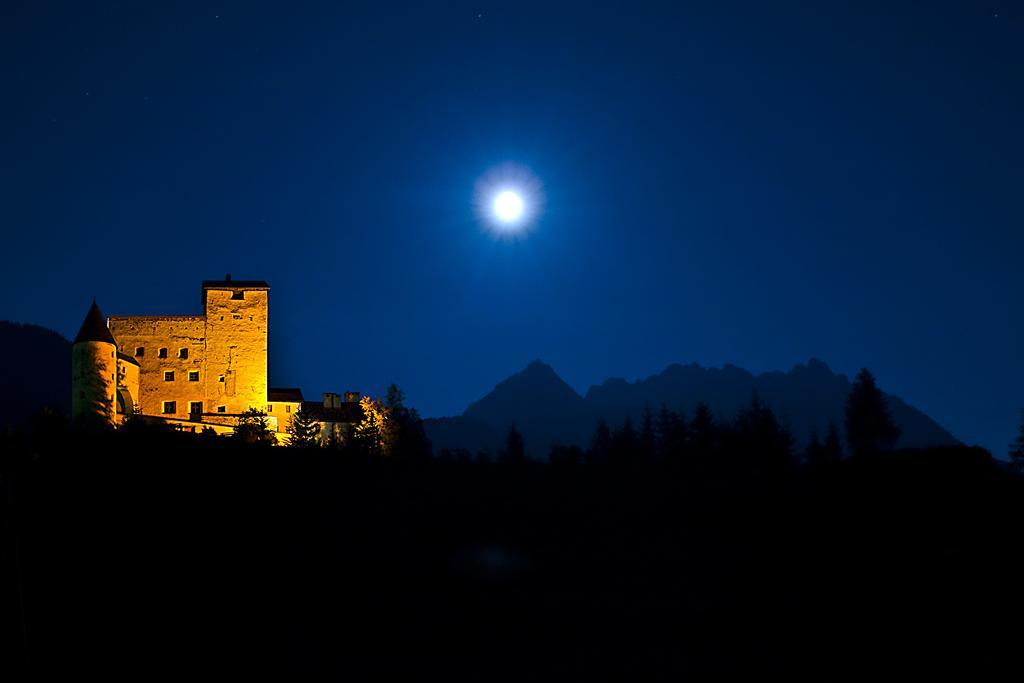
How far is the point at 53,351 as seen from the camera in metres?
177

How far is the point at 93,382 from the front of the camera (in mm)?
59469

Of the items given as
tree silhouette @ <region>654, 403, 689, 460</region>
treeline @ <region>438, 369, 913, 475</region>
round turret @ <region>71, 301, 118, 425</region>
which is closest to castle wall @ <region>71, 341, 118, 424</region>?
round turret @ <region>71, 301, 118, 425</region>

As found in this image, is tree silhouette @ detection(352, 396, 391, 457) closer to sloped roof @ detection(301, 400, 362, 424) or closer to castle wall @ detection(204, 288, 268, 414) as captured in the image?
sloped roof @ detection(301, 400, 362, 424)

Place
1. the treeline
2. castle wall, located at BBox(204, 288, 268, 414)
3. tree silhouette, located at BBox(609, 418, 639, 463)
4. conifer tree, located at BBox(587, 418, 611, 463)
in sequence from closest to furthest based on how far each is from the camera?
A: castle wall, located at BBox(204, 288, 268, 414) → the treeline → tree silhouette, located at BBox(609, 418, 639, 463) → conifer tree, located at BBox(587, 418, 611, 463)

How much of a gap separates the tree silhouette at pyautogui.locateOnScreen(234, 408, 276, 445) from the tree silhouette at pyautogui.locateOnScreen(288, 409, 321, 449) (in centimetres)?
175

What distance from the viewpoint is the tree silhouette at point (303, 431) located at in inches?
2557

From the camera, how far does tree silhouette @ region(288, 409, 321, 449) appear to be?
2557 inches

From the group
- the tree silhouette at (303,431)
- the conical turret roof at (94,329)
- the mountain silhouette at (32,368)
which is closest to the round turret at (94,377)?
the conical turret roof at (94,329)

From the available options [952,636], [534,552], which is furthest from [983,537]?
[534,552]

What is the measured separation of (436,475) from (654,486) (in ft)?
53.1

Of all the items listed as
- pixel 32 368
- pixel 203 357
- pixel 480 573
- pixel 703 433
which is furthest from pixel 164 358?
pixel 32 368

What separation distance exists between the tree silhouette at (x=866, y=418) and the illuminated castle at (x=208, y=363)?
44.8 meters

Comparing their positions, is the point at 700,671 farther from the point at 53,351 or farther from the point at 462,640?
the point at 53,351

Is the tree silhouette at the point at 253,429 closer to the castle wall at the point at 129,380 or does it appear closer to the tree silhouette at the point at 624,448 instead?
the castle wall at the point at 129,380
